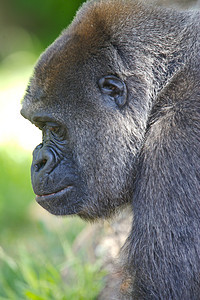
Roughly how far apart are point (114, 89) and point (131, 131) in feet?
1.07

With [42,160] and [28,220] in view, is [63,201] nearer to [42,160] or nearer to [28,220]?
[42,160]

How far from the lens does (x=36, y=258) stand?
5457 millimetres

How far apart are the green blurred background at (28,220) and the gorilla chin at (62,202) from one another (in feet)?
2.84

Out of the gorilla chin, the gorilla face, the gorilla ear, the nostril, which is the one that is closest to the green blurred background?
the gorilla chin

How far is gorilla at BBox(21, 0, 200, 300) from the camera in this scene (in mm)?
3385

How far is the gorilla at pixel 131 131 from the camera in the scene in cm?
338

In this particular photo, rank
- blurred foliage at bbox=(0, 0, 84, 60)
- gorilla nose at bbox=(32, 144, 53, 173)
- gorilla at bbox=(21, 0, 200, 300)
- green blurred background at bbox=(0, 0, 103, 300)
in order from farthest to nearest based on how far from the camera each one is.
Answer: blurred foliage at bbox=(0, 0, 84, 60) → green blurred background at bbox=(0, 0, 103, 300) → gorilla nose at bbox=(32, 144, 53, 173) → gorilla at bbox=(21, 0, 200, 300)

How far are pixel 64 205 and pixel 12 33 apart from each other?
525 inches

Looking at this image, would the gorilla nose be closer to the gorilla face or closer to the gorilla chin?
the gorilla face

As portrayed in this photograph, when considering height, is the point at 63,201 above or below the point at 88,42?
below

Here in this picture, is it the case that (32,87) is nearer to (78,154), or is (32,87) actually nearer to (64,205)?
(78,154)

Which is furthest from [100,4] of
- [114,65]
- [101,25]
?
[114,65]

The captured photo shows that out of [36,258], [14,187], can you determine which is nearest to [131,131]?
[36,258]

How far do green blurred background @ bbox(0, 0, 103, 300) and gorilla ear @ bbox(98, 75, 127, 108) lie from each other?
1746 mm
